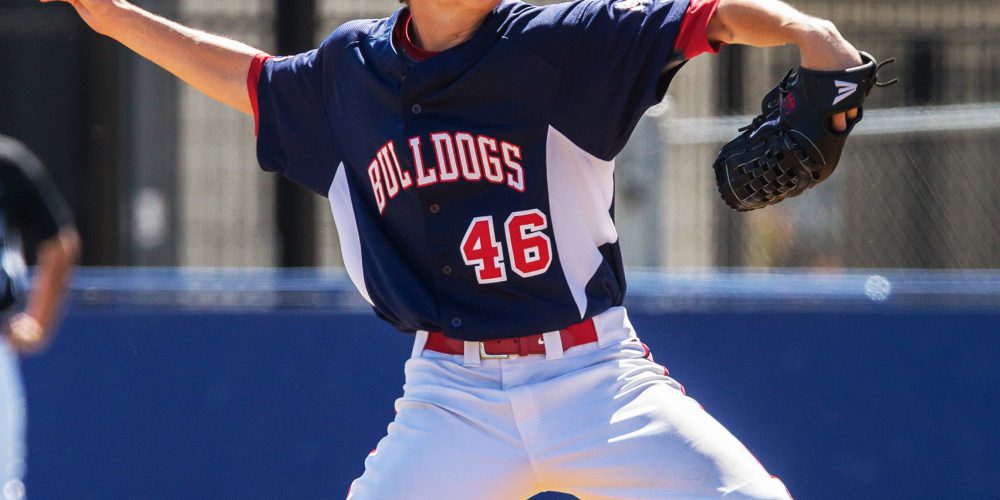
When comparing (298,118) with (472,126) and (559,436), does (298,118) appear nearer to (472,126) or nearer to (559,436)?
(472,126)

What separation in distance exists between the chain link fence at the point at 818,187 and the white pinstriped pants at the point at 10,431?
264 cm

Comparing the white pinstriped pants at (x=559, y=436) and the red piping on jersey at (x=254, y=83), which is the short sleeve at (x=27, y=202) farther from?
the white pinstriped pants at (x=559, y=436)

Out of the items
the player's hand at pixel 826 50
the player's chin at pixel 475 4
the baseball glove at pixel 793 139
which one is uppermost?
the player's chin at pixel 475 4

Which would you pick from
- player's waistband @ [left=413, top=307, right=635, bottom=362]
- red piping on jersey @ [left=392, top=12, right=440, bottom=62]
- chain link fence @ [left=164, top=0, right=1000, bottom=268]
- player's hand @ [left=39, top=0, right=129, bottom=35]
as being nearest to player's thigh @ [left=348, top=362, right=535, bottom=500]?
player's waistband @ [left=413, top=307, right=635, bottom=362]

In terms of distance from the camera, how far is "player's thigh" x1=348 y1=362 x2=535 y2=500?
2977 mm

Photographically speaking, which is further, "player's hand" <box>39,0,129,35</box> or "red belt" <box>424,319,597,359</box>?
"player's hand" <box>39,0,129,35</box>

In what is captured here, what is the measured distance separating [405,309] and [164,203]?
534 cm

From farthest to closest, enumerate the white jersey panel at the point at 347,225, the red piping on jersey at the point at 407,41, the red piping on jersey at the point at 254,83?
the red piping on jersey at the point at 254,83 < the white jersey panel at the point at 347,225 < the red piping on jersey at the point at 407,41

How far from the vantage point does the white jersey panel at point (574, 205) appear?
3145mm

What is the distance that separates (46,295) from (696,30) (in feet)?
10.5

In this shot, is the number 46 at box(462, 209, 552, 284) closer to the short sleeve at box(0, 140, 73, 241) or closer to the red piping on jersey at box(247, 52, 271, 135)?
the red piping on jersey at box(247, 52, 271, 135)

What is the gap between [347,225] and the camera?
3.38m

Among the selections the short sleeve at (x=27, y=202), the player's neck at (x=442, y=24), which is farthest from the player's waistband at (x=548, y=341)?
the short sleeve at (x=27, y=202)

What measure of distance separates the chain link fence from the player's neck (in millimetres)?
2757
